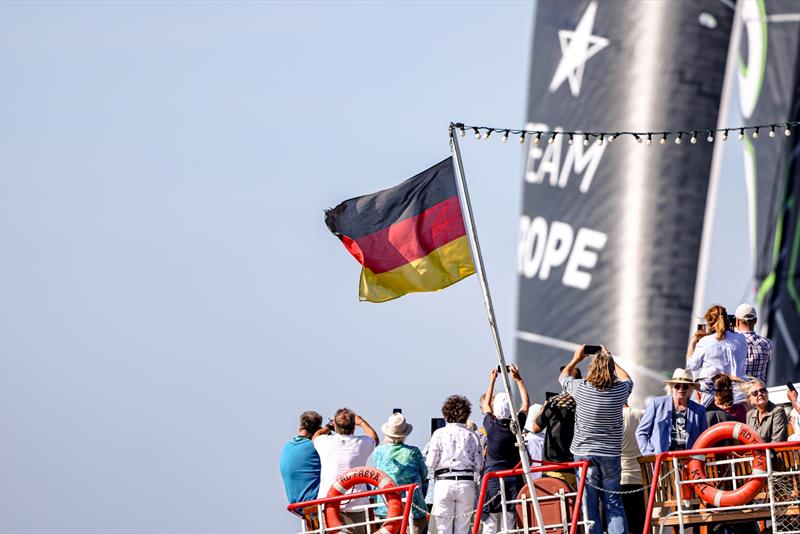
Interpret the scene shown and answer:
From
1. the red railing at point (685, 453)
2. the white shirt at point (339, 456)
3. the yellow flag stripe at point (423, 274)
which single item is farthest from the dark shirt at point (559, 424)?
the white shirt at point (339, 456)

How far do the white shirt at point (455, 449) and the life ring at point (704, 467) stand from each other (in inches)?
71.2

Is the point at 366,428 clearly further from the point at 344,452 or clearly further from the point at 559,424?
the point at 559,424

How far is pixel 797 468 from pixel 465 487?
271cm

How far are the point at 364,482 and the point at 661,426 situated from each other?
2.54m

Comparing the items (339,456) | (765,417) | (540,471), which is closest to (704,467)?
(765,417)

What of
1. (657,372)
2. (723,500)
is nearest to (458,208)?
(723,500)

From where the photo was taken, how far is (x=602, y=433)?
12625 millimetres

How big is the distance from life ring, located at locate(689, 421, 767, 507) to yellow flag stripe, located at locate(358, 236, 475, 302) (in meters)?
2.36

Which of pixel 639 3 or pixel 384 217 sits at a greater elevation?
pixel 639 3

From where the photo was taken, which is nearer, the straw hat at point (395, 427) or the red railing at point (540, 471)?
the red railing at point (540, 471)

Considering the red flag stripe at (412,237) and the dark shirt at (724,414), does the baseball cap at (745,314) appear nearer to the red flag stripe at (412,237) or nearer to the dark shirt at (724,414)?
the dark shirt at (724,414)

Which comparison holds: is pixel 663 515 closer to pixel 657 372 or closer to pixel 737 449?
pixel 737 449

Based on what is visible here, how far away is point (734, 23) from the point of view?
28000 millimetres

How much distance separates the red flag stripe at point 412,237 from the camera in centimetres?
1327
